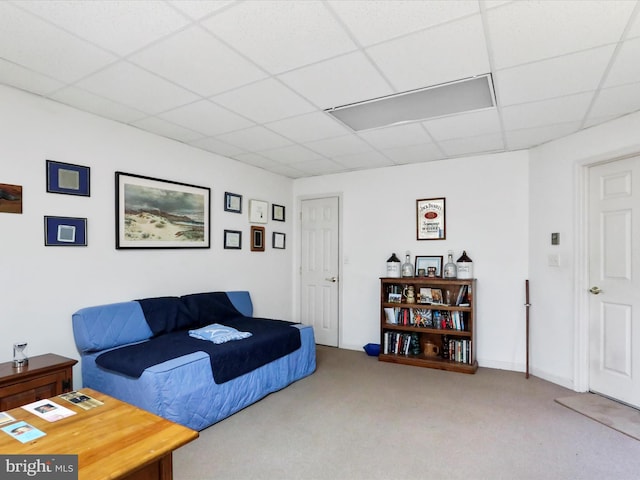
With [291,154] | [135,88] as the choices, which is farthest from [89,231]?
[291,154]

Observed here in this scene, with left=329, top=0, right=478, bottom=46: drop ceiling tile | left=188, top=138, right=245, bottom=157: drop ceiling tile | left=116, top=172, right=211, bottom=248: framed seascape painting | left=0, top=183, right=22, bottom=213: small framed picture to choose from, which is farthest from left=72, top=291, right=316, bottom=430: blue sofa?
left=329, top=0, right=478, bottom=46: drop ceiling tile

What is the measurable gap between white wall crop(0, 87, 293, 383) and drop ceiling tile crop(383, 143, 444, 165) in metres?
1.98

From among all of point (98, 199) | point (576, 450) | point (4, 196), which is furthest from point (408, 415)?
point (4, 196)

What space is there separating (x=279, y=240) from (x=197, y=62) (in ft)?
10.4

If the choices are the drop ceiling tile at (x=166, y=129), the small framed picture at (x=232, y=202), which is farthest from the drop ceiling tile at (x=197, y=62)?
the small framed picture at (x=232, y=202)

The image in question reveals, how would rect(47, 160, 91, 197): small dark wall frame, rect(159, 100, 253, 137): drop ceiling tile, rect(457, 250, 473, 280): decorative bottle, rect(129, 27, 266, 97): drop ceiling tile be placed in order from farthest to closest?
rect(457, 250, 473, 280): decorative bottle
rect(159, 100, 253, 137): drop ceiling tile
rect(47, 160, 91, 197): small dark wall frame
rect(129, 27, 266, 97): drop ceiling tile

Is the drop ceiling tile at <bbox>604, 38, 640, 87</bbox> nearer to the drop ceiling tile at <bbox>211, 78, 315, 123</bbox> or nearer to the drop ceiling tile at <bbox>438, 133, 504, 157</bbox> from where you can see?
the drop ceiling tile at <bbox>438, 133, 504, 157</bbox>

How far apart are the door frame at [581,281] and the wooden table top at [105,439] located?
11.6 ft

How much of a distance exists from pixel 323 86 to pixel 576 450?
9.62 ft

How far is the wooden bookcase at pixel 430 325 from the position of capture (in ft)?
13.4

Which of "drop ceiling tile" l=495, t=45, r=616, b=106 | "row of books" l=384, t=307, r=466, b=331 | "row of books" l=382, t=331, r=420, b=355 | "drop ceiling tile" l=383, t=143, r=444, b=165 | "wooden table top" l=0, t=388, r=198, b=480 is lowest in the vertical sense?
"row of books" l=382, t=331, r=420, b=355

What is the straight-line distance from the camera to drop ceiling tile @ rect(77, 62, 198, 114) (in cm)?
239

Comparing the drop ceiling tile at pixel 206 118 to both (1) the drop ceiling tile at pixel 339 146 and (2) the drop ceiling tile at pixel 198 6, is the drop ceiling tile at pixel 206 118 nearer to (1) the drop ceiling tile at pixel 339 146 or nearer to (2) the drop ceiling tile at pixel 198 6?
(1) the drop ceiling tile at pixel 339 146

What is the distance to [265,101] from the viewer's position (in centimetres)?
281
